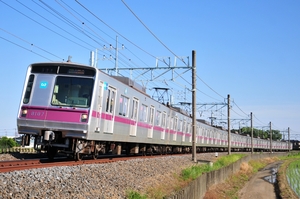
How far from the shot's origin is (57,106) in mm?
11938

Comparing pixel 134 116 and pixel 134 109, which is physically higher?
pixel 134 109

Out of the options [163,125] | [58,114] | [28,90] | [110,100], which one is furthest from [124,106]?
[163,125]

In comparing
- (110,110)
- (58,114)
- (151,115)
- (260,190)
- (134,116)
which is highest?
(151,115)

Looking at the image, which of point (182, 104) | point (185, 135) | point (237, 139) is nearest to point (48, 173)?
point (185, 135)

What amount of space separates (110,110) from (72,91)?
6.95ft

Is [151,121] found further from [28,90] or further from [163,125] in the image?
[28,90]

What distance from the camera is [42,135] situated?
12.1 m

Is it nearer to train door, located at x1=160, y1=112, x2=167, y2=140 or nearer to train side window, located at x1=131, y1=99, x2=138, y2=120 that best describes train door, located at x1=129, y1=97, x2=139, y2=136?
train side window, located at x1=131, y1=99, x2=138, y2=120

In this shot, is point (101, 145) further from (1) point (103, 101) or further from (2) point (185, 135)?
(2) point (185, 135)

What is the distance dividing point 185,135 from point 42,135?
60.5 feet

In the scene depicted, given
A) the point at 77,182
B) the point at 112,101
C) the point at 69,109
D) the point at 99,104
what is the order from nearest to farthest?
1. the point at 77,182
2. the point at 69,109
3. the point at 99,104
4. the point at 112,101

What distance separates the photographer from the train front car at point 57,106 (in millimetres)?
Answer: 11844

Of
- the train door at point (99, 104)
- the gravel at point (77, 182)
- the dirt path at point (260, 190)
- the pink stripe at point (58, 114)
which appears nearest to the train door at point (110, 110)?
the train door at point (99, 104)

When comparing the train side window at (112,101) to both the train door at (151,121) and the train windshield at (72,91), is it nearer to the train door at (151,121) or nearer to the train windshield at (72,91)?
the train windshield at (72,91)
